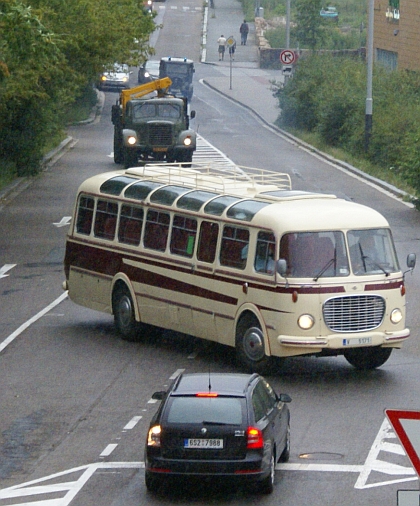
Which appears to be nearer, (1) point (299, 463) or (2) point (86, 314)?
→ (1) point (299, 463)

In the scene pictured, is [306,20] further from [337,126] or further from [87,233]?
[87,233]

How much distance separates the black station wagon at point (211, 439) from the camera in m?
11.4

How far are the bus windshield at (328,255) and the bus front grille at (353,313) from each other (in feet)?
1.28

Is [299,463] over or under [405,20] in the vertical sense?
under

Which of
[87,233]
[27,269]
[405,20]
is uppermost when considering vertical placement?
[405,20]

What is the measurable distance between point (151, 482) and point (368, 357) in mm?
6794

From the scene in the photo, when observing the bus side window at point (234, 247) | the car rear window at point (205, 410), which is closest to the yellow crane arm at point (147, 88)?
the bus side window at point (234, 247)

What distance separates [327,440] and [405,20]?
51097mm

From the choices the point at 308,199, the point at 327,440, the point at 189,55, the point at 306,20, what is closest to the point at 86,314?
the point at 308,199

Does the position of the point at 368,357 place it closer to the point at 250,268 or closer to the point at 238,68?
A: the point at 250,268

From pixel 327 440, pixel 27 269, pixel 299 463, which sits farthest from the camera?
pixel 27 269

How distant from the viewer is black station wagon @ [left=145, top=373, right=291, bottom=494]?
11.4 meters

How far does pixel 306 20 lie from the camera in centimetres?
7400

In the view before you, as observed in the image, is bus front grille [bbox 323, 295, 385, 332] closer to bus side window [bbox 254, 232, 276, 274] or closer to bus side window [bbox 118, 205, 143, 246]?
bus side window [bbox 254, 232, 276, 274]
